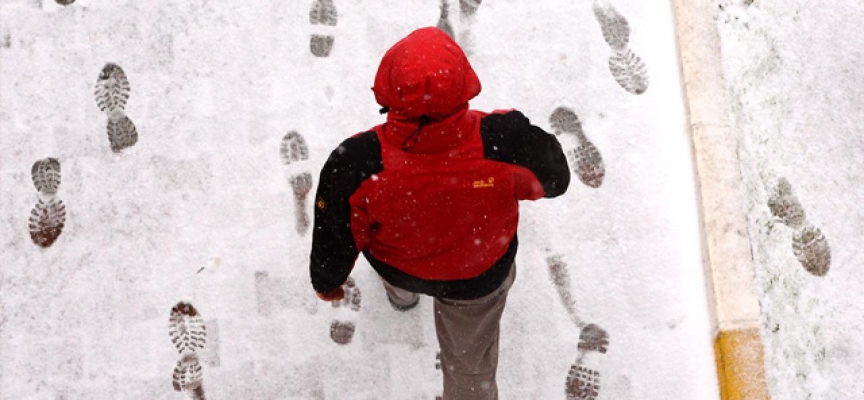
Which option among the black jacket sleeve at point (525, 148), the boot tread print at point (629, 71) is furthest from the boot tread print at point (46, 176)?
the boot tread print at point (629, 71)

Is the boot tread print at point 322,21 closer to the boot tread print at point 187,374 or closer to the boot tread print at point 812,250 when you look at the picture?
the boot tread print at point 187,374

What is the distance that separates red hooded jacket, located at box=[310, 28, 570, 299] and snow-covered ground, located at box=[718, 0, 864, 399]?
127 centimetres

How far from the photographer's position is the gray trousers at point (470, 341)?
1896 millimetres

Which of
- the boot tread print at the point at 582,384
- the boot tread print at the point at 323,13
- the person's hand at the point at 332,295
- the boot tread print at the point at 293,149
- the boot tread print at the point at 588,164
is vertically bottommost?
the boot tread print at the point at 582,384

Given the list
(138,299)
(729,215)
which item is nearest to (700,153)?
(729,215)

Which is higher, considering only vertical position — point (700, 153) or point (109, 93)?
point (109, 93)

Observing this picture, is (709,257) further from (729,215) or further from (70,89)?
(70,89)

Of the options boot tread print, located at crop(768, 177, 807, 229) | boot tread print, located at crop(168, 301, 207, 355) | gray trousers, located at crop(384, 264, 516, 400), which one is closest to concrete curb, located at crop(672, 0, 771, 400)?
boot tread print, located at crop(768, 177, 807, 229)

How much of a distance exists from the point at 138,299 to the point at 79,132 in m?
0.70

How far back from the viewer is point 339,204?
158cm

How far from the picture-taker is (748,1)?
2.70 metres

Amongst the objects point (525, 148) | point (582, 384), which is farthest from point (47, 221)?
point (582, 384)

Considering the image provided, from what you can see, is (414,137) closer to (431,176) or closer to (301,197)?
(431,176)

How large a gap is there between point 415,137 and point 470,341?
768 millimetres
